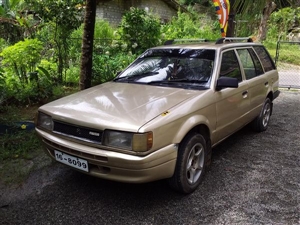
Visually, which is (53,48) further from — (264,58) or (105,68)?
(264,58)

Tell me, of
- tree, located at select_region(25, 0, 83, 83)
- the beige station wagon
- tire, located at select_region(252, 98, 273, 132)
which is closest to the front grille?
the beige station wagon

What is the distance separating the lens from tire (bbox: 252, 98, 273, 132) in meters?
4.82

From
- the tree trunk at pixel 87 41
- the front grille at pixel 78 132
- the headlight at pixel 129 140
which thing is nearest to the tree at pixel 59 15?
the tree trunk at pixel 87 41

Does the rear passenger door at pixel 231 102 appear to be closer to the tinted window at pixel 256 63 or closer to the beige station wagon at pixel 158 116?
the beige station wagon at pixel 158 116

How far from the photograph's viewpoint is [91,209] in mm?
2744

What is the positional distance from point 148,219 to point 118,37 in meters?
7.79

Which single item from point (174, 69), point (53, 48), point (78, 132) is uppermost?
point (174, 69)

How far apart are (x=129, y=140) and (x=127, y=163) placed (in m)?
0.20

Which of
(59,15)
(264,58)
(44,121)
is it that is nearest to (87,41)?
(59,15)

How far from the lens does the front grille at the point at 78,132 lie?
100 inches

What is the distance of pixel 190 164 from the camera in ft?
9.76

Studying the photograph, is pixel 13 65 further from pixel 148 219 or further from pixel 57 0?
pixel 148 219

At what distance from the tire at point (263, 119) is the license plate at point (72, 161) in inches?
128

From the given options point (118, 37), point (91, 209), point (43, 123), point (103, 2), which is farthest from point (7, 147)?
point (103, 2)
